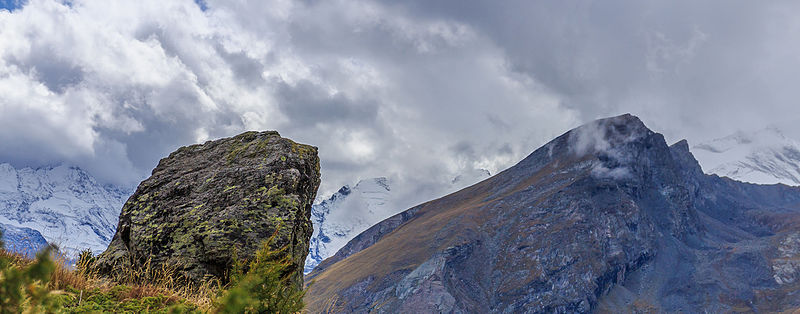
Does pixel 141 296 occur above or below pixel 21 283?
above

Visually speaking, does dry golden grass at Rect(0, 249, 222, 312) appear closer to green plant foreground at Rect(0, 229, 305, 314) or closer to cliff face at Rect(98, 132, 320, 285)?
green plant foreground at Rect(0, 229, 305, 314)

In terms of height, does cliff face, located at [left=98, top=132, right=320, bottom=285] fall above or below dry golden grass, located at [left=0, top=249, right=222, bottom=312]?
above

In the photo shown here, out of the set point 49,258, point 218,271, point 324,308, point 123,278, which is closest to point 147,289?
point 218,271

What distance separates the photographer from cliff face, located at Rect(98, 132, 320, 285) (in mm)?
8305

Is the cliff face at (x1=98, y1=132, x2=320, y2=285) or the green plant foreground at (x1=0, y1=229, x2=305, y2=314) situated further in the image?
the cliff face at (x1=98, y1=132, x2=320, y2=285)

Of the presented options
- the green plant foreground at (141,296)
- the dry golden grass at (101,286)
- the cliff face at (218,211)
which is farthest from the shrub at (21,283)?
the cliff face at (218,211)

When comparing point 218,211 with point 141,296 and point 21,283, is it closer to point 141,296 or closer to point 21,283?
point 141,296

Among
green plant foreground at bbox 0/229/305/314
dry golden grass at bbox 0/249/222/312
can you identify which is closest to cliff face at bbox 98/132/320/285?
dry golden grass at bbox 0/249/222/312

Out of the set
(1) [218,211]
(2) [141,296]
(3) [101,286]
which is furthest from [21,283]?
(1) [218,211]

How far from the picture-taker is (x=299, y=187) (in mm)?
10125

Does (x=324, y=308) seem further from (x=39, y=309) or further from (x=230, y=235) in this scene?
(x=39, y=309)

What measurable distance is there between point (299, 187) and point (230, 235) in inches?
83.5

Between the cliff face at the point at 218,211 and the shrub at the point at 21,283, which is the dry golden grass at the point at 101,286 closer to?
the cliff face at the point at 218,211

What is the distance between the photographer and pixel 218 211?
888cm
